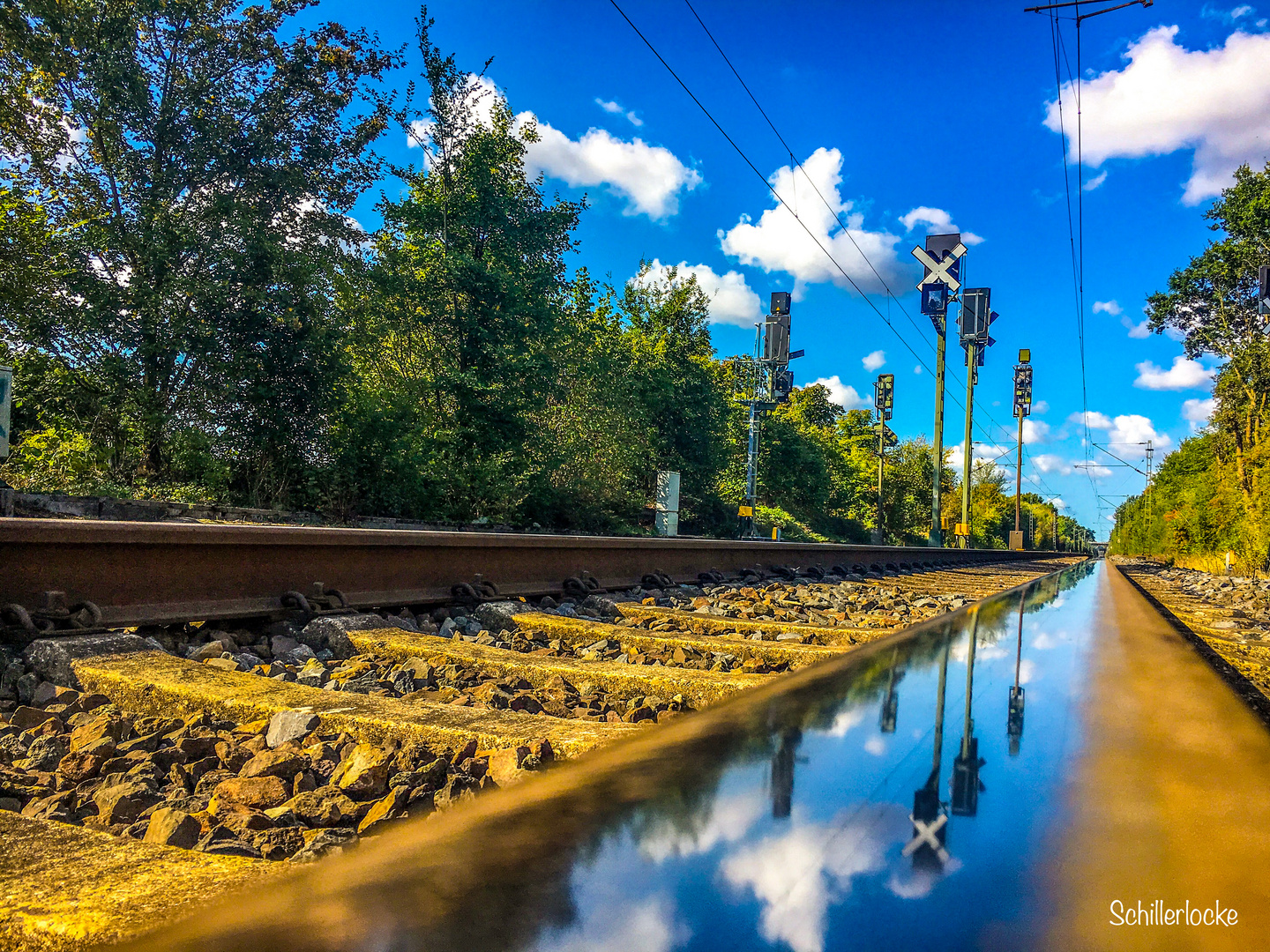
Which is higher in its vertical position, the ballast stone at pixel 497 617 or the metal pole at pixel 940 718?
the metal pole at pixel 940 718

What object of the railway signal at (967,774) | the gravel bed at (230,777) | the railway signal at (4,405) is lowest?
the gravel bed at (230,777)

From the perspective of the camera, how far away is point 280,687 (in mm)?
2332

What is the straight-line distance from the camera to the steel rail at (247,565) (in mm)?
2877

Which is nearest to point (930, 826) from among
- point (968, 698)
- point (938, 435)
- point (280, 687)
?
point (968, 698)

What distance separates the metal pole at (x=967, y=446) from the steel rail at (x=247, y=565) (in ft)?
96.2

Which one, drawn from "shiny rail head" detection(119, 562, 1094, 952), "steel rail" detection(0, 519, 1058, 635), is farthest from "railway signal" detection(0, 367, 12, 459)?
"shiny rail head" detection(119, 562, 1094, 952)

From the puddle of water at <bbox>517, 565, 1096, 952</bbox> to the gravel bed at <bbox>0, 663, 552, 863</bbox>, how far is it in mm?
553

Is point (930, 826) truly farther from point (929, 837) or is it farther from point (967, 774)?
point (967, 774)

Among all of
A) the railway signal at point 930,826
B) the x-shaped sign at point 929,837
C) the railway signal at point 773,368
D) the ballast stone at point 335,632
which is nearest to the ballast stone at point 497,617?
the ballast stone at point 335,632

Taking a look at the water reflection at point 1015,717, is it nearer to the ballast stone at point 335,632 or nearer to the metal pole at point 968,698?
the metal pole at point 968,698

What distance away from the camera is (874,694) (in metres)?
2.44

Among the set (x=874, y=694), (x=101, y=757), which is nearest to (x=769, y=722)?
(x=874, y=694)

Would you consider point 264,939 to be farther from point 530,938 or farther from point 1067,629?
point 1067,629

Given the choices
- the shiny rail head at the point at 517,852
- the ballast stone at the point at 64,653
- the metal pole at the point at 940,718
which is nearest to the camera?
the shiny rail head at the point at 517,852
